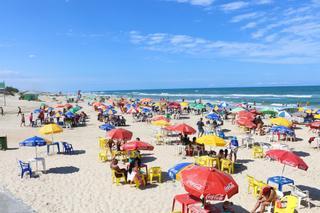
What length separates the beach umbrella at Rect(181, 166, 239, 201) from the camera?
6.71 metres

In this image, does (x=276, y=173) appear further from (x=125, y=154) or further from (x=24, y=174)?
(x=24, y=174)

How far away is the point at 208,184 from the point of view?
6777 millimetres

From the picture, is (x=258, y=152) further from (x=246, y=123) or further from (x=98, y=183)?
(x=98, y=183)

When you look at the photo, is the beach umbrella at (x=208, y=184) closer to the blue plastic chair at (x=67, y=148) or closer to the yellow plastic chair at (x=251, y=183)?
the yellow plastic chair at (x=251, y=183)

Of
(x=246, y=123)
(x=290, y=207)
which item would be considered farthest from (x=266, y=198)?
(x=246, y=123)

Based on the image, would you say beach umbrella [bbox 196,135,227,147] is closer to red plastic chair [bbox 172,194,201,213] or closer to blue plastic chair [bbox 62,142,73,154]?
red plastic chair [bbox 172,194,201,213]

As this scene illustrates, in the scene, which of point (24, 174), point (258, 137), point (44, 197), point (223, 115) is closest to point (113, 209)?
point (44, 197)

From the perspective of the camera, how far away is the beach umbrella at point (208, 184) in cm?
671

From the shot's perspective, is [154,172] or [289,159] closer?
[289,159]

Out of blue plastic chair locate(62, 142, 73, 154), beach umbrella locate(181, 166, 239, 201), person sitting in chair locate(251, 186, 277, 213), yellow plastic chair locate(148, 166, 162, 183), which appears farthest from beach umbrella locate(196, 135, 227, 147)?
blue plastic chair locate(62, 142, 73, 154)

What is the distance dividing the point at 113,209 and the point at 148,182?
2.42 meters

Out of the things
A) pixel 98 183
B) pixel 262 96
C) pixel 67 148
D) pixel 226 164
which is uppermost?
pixel 262 96

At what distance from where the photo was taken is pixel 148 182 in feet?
35.5

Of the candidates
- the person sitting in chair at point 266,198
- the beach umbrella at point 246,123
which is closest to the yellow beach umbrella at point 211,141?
the person sitting in chair at point 266,198
